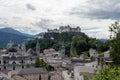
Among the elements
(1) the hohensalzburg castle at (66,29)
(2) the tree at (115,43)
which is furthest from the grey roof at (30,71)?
(1) the hohensalzburg castle at (66,29)

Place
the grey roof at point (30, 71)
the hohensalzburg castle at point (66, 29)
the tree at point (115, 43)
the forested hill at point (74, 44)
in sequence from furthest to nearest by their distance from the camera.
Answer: the hohensalzburg castle at point (66, 29)
the forested hill at point (74, 44)
the grey roof at point (30, 71)
the tree at point (115, 43)

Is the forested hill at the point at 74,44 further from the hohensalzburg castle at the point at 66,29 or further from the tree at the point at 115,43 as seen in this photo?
the tree at the point at 115,43

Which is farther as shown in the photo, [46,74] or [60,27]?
[60,27]

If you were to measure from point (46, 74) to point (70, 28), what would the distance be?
365 ft

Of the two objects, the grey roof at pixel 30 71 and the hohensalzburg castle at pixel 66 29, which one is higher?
the hohensalzburg castle at pixel 66 29

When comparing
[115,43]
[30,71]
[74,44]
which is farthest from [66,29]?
[115,43]

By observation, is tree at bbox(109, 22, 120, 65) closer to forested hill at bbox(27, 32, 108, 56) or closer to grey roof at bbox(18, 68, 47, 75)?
grey roof at bbox(18, 68, 47, 75)

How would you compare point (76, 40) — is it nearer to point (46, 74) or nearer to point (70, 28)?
point (70, 28)

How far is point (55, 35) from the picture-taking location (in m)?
160

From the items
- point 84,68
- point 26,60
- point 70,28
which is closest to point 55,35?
point 70,28

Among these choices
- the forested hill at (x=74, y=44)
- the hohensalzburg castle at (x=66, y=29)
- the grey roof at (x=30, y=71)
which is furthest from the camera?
the hohensalzburg castle at (x=66, y=29)

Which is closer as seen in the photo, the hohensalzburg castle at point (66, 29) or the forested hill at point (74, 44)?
the forested hill at point (74, 44)

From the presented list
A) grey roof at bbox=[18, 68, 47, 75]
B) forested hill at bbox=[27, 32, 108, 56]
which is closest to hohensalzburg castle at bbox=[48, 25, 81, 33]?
forested hill at bbox=[27, 32, 108, 56]

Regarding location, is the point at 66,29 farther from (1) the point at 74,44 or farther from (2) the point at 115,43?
(2) the point at 115,43
